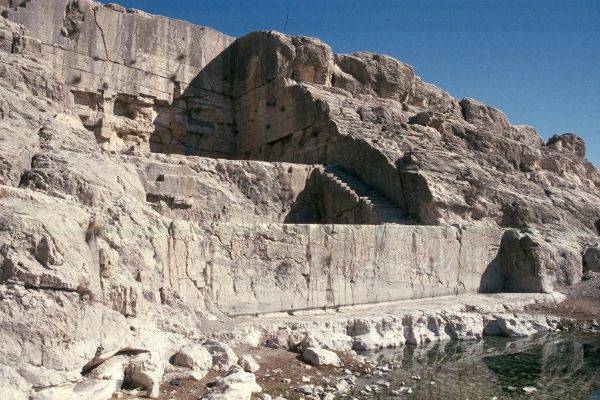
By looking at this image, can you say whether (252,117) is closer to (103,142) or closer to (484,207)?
(103,142)

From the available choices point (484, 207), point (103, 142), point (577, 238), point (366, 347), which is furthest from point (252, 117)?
point (366, 347)

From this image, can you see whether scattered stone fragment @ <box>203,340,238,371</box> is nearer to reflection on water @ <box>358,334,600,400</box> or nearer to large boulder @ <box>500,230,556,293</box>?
reflection on water @ <box>358,334,600,400</box>

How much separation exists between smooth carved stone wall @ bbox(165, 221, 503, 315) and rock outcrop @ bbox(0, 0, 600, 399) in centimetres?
3

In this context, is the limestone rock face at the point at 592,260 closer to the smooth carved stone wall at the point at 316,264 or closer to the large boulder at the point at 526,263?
the large boulder at the point at 526,263

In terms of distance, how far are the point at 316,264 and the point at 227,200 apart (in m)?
3.55

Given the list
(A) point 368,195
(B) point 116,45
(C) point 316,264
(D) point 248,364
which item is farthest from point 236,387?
(B) point 116,45

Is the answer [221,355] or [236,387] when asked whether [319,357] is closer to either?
[221,355]

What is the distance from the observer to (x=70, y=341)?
16.6 feet

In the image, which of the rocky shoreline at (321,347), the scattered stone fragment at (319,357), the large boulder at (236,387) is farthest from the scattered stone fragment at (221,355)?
the scattered stone fragment at (319,357)

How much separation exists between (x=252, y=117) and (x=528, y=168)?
8.76 meters

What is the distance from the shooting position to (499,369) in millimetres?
8305

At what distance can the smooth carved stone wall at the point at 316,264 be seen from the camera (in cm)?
811

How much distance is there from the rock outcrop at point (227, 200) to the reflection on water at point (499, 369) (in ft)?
1.53

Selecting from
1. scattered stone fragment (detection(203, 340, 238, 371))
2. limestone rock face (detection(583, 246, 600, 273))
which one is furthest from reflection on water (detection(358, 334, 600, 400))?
limestone rock face (detection(583, 246, 600, 273))
